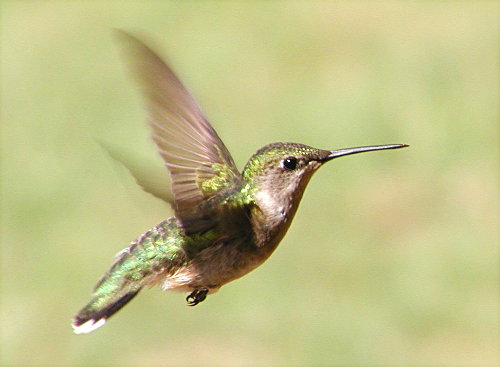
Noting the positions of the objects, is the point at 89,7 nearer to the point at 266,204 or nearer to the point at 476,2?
the point at 476,2

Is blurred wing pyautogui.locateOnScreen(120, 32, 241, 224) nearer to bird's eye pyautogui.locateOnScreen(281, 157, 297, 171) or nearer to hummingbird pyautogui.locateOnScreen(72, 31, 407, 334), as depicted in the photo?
hummingbird pyautogui.locateOnScreen(72, 31, 407, 334)

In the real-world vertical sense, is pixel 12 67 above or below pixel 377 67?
above

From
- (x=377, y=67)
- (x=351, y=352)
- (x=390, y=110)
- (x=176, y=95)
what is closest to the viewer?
(x=176, y=95)

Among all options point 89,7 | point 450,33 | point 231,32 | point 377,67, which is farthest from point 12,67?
point 450,33

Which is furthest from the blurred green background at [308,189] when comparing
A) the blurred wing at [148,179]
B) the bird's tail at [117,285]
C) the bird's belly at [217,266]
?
the blurred wing at [148,179]

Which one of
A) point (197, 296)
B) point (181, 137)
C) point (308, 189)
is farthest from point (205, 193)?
point (308, 189)

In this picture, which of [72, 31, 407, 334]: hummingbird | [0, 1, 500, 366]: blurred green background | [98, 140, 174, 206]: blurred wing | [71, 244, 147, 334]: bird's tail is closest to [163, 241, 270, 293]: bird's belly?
[72, 31, 407, 334]: hummingbird

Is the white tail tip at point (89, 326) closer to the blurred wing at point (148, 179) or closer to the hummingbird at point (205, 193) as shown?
the hummingbird at point (205, 193)
